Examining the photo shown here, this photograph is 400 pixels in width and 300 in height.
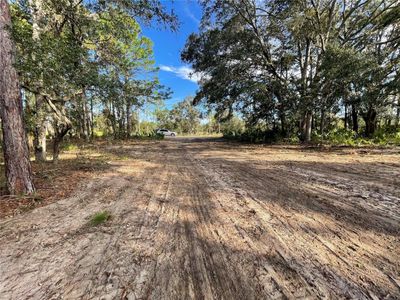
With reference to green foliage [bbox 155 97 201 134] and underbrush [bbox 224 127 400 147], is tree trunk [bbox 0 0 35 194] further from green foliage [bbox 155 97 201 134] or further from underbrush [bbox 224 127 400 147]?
green foliage [bbox 155 97 201 134]

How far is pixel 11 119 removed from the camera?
12.0 feet

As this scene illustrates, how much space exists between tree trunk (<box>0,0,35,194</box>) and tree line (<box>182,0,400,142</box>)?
1038 centimetres

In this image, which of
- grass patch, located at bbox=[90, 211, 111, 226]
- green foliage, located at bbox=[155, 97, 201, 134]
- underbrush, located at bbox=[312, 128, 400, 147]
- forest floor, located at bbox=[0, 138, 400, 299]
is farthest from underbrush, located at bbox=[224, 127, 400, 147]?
green foliage, located at bbox=[155, 97, 201, 134]

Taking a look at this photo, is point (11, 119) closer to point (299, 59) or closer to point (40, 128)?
point (40, 128)

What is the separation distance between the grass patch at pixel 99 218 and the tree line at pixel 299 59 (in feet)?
33.8

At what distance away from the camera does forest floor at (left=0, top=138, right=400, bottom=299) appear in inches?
67.2

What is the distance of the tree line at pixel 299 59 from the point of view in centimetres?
931

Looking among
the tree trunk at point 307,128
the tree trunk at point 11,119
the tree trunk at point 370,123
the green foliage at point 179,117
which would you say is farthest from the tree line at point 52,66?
the green foliage at point 179,117

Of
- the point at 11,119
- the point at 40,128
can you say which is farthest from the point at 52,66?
the point at 40,128

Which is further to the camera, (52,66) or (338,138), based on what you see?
(338,138)

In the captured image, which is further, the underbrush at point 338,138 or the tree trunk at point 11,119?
the underbrush at point 338,138

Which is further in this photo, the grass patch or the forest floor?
the grass patch

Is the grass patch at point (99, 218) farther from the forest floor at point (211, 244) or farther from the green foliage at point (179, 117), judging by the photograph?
the green foliage at point (179, 117)

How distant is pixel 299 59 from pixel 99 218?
1601 cm
